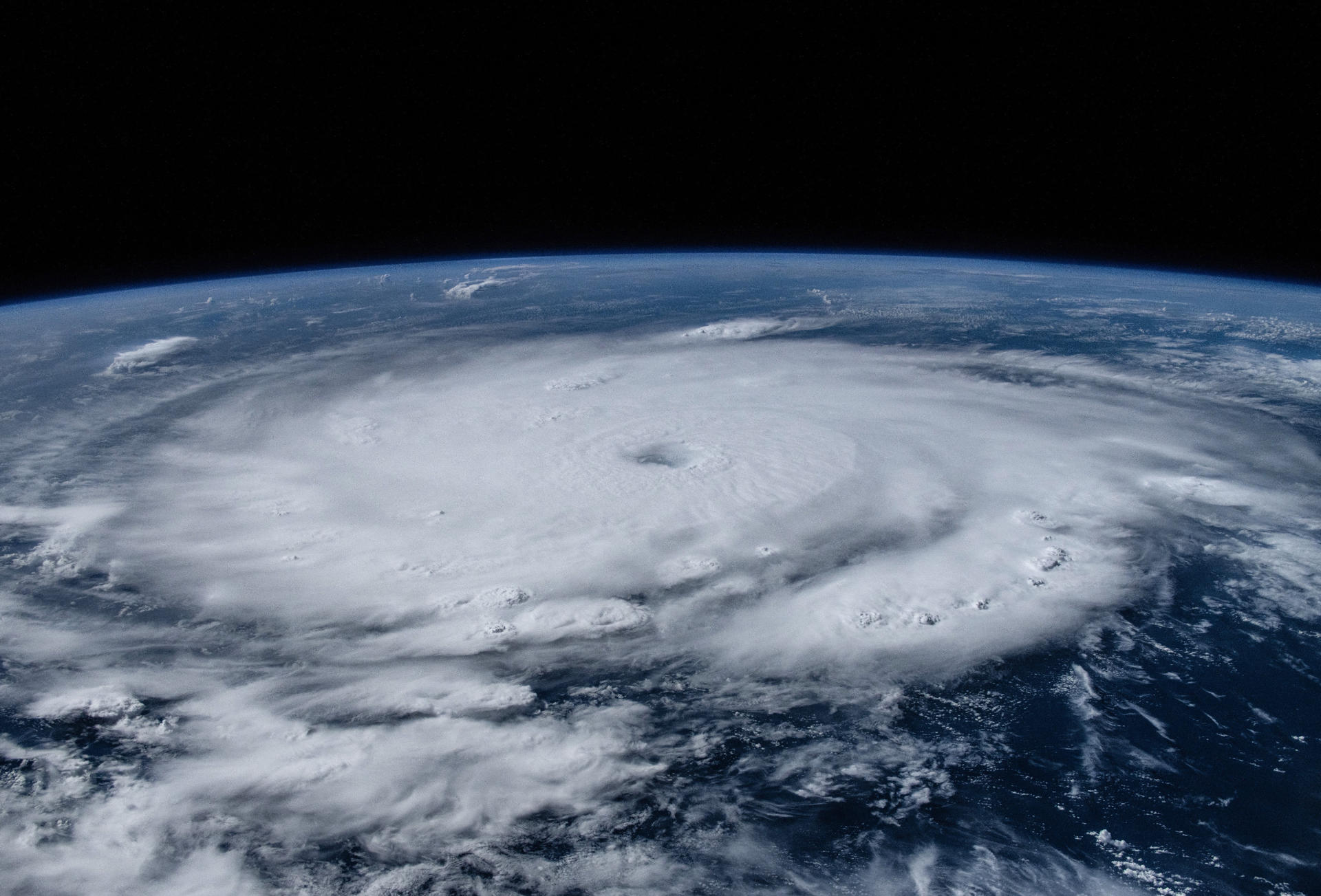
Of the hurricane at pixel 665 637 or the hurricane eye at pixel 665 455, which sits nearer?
the hurricane at pixel 665 637

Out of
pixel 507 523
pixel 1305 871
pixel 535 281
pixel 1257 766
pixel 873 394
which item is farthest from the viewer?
pixel 535 281

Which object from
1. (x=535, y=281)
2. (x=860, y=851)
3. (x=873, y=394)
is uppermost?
(x=535, y=281)

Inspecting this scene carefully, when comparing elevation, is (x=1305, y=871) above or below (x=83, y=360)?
below

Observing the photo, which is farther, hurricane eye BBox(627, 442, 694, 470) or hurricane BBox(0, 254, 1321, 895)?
hurricane eye BBox(627, 442, 694, 470)

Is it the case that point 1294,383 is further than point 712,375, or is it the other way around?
point 712,375

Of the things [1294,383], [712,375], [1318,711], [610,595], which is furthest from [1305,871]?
[1294,383]

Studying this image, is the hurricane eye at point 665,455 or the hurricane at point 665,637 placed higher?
the hurricane eye at point 665,455

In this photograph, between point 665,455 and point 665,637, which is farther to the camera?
point 665,455

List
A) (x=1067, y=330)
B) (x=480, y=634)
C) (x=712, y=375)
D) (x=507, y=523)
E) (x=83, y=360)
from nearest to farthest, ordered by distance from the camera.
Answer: (x=480, y=634) → (x=507, y=523) → (x=712, y=375) → (x=83, y=360) → (x=1067, y=330)

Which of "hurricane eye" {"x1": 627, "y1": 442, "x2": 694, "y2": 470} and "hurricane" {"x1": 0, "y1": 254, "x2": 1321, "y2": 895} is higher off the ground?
"hurricane eye" {"x1": 627, "y1": 442, "x2": 694, "y2": 470}

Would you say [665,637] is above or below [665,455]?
below

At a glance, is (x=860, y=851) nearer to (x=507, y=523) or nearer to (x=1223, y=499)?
(x=507, y=523)
